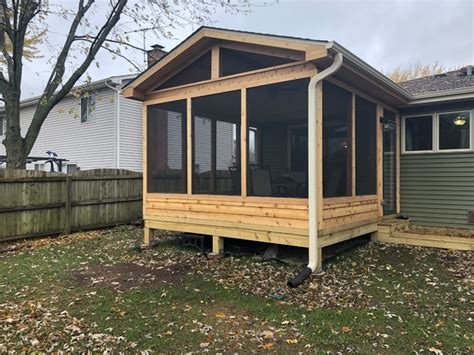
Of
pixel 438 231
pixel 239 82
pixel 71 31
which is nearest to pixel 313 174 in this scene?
pixel 239 82

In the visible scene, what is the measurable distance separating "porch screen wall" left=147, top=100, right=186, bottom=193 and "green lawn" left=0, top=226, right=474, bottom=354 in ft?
4.60

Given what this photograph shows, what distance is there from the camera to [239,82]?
5449 mm

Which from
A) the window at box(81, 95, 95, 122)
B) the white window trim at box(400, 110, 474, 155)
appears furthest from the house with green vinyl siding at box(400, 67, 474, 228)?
the window at box(81, 95, 95, 122)

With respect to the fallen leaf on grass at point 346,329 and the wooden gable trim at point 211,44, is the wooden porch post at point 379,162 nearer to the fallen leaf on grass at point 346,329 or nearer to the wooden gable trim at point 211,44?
the wooden gable trim at point 211,44

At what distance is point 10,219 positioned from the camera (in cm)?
714

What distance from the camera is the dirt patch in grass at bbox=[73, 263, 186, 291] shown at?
15.1 feet

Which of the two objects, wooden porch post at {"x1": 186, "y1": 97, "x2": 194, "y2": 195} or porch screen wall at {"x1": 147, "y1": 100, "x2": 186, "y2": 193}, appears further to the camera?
porch screen wall at {"x1": 147, "y1": 100, "x2": 186, "y2": 193}

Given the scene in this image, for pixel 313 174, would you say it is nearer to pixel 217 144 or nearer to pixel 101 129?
pixel 217 144

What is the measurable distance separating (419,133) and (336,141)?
342 cm

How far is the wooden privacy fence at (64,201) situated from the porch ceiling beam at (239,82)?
10.2ft

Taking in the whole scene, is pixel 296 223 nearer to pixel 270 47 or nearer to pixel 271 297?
pixel 271 297

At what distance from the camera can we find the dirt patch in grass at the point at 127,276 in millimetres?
4594

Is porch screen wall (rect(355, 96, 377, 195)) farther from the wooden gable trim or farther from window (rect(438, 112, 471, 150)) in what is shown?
window (rect(438, 112, 471, 150))

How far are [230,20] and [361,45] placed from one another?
2204 centimetres
